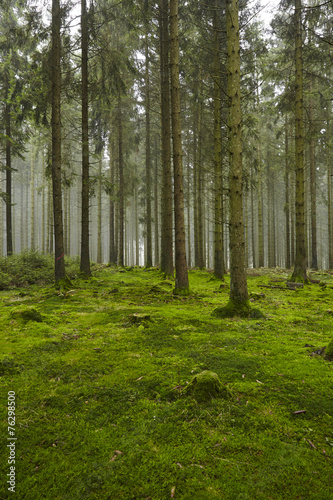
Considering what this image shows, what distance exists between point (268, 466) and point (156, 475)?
0.83 m

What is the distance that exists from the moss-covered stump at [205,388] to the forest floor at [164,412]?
83mm

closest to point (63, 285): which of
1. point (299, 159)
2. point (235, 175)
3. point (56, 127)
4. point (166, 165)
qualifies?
point (56, 127)

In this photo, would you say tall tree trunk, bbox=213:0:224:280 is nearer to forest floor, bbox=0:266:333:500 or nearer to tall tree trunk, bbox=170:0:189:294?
tall tree trunk, bbox=170:0:189:294

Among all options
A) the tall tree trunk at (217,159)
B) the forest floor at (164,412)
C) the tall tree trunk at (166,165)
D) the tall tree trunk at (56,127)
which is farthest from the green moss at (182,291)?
the tall tree trunk at (56,127)

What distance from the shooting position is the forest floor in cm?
179

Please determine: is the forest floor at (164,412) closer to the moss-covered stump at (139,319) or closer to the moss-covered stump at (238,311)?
the moss-covered stump at (139,319)

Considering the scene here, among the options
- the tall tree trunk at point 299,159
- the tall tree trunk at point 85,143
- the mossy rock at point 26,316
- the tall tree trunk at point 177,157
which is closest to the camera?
the mossy rock at point 26,316

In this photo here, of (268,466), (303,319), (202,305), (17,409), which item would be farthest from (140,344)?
(303,319)

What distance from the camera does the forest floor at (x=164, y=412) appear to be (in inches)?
70.6

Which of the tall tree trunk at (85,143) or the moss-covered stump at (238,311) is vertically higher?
the tall tree trunk at (85,143)

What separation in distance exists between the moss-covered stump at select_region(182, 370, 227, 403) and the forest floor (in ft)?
0.27

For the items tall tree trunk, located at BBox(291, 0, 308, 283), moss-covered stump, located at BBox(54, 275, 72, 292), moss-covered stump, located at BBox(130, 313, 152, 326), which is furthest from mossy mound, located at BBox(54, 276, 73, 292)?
tall tree trunk, located at BBox(291, 0, 308, 283)

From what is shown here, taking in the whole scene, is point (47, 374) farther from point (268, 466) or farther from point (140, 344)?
point (268, 466)

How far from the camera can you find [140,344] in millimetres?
4281
